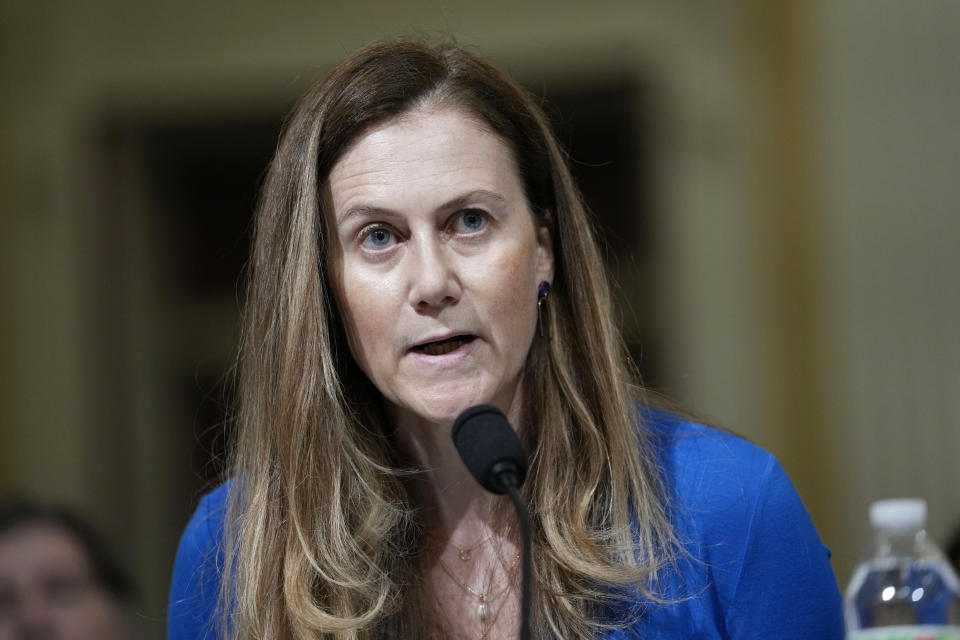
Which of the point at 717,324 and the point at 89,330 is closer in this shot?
the point at 717,324

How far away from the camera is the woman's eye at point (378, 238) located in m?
1.96

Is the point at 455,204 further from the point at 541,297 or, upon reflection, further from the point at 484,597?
the point at 484,597

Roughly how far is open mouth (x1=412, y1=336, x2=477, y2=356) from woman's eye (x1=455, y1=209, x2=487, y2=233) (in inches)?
6.3

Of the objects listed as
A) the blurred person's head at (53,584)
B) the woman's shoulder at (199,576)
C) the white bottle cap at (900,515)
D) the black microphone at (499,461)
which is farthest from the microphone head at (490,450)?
the blurred person's head at (53,584)

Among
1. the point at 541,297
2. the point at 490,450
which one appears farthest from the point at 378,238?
the point at 490,450

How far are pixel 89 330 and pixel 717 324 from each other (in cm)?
267

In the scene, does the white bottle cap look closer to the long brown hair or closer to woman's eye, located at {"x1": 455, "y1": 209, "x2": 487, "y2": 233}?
the long brown hair

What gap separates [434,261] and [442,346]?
0.41ft

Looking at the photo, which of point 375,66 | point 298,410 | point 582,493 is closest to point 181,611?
point 298,410

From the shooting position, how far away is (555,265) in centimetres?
213

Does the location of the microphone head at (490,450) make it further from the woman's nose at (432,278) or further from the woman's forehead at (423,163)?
the woman's forehead at (423,163)

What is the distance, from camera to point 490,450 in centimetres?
153

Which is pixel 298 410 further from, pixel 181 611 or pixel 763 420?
pixel 763 420

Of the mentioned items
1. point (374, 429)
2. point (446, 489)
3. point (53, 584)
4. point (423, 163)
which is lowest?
point (53, 584)
